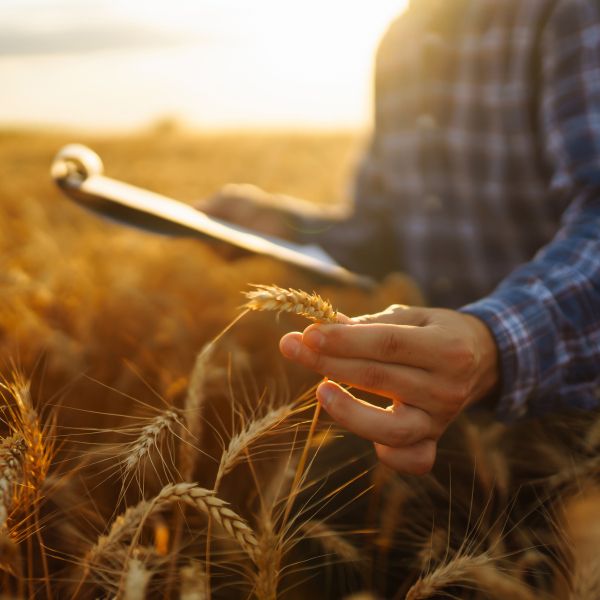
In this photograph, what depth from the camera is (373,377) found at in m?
0.70

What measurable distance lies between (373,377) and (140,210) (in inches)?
32.4

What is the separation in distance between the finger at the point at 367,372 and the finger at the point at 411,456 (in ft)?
0.20

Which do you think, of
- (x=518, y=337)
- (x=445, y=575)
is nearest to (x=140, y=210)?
(x=518, y=337)

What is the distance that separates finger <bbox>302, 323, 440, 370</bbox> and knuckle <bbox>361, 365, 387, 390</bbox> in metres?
0.01

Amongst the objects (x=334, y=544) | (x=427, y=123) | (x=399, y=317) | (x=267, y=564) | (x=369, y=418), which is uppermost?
(x=427, y=123)

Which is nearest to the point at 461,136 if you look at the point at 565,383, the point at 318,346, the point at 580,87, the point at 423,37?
the point at 423,37

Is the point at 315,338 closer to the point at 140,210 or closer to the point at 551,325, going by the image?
the point at 551,325

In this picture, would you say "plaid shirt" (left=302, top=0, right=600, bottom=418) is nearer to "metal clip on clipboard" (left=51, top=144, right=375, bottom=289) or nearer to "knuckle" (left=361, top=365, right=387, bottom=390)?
"knuckle" (left=361, top=365, right=387, bottom=390)

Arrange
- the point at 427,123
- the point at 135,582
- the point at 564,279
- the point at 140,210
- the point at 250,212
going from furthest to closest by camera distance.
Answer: the point at 250,212 → the point at 427,123 → the point at 140,210 → the point at 564,279 → the point at 135,582

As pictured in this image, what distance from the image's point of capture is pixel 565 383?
98cm

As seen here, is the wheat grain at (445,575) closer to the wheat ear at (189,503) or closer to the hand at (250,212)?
the wheat ear at (189,503)

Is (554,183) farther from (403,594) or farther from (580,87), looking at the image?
(403,594)

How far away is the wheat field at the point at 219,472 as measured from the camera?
0.65 meters

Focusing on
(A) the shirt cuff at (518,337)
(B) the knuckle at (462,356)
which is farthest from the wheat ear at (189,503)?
(A) the shirt cuff at (518,337)
